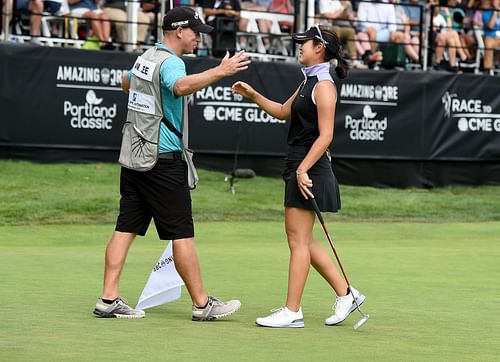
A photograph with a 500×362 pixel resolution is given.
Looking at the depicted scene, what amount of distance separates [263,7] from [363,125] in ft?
8.69

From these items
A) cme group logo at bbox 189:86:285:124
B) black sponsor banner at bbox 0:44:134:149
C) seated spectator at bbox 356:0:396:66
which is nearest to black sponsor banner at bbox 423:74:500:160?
seated spectator at bbox 356:0:396:66

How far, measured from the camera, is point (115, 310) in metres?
7.76

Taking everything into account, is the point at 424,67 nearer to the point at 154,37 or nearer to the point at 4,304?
the point at 154,37

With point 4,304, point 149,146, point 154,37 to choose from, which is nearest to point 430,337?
point 149,146

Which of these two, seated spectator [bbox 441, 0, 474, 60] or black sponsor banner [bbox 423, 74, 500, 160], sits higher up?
seated spectator [bbox 441, 0, 474, 60]

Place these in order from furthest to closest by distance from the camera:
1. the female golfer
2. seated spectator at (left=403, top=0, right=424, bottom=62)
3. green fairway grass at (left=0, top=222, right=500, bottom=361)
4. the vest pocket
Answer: seated spectator at (left=403, top=0, right=424, bottom=62), the vest pocket, the female golfer, green fairway grass at (left=0, top=222, right=500, bottom=361)

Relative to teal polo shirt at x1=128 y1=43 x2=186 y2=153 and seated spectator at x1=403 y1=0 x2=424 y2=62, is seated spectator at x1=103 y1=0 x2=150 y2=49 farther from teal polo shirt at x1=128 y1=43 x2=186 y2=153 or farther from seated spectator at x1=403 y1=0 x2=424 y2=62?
teal polo shirt at x1=128 y1=43 x2=186 y2=153

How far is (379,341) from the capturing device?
273 inches

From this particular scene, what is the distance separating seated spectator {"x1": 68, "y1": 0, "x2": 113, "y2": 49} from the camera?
61.6 ft

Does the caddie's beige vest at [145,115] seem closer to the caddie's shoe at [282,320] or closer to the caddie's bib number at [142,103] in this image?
the caddie's bib number at [142,103]

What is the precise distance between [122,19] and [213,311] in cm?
1206

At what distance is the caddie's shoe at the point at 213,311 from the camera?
304 inches

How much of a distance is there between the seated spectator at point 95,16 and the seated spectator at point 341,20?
378 centimetres

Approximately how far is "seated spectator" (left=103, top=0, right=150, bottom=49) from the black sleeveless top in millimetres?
11521
